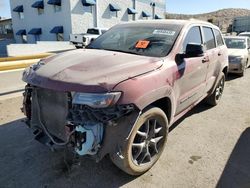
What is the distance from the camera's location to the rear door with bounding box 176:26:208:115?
12.1 ft

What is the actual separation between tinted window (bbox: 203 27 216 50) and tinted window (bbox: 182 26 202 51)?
13.4 inches

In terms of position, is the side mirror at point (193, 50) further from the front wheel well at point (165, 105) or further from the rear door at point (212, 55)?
the rear door at point (212, 55)

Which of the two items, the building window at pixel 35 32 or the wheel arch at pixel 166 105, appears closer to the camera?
the wheel arch at pixel 166 105

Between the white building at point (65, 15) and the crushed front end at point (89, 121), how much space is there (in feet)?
70.6

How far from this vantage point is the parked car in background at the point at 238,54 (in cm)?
902

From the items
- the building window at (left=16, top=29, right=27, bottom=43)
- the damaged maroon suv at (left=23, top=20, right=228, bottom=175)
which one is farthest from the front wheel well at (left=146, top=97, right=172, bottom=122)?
the building window at (left=16, top=29, right=27, bottom=43)

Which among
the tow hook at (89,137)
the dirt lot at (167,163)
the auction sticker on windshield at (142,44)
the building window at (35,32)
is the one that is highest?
the building window at (35,32)

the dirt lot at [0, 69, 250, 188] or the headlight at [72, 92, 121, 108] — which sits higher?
the headlight at [72, 92, 121, 108]

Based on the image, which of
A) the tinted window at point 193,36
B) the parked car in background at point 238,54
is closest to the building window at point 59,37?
the parked car in background at point 238,54

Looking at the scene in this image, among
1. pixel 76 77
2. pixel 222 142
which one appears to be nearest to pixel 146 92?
pixel 76 77

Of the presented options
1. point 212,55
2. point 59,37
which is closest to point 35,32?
point 59,37

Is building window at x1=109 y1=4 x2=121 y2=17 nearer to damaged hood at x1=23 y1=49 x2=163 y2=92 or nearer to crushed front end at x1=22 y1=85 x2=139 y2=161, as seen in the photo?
damaged hood at x1=23 y1=49 x2=163 y2=92

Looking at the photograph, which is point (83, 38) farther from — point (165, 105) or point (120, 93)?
point (120, 93)

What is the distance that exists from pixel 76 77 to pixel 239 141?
2960 mm
